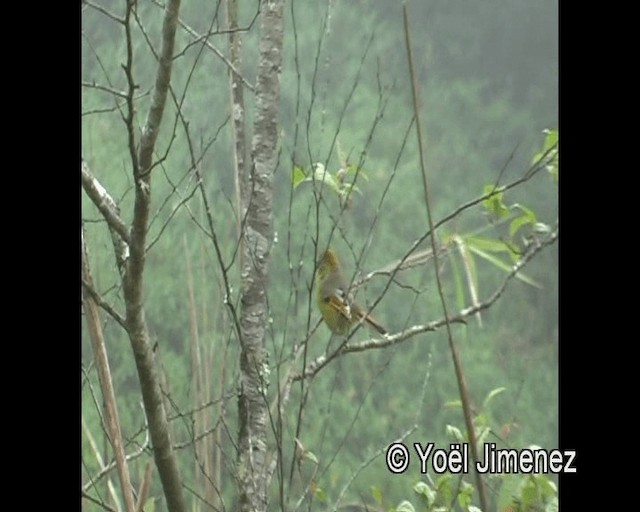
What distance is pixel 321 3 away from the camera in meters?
1.45

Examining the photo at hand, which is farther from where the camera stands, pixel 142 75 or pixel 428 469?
pixel 142 75

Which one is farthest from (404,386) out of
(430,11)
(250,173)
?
(430,11)

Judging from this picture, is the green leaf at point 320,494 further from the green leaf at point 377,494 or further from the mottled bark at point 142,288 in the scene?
the mottled bark at point 142,288

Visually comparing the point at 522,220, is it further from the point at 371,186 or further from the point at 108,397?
the point at 108,397

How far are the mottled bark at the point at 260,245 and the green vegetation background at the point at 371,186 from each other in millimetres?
54

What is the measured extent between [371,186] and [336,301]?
0.17 metres

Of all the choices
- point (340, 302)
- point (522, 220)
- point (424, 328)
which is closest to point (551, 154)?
point (522, 220)

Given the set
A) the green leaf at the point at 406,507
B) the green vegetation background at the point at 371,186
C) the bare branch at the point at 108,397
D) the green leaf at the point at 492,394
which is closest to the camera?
the bare branch at the point at 108,397

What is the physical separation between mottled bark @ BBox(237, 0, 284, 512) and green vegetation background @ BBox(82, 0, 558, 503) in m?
0.05

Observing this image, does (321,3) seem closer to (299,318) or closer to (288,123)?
(288,123)

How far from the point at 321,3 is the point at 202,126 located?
0.25 metres

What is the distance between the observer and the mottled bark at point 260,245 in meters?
1.34

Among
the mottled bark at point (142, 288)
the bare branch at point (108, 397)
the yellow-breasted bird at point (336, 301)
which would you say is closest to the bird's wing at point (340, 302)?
the yellow-breasted bird at point (336, 301)
